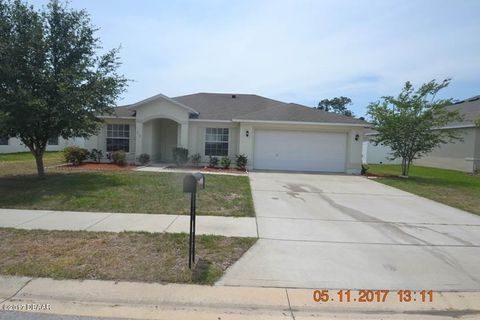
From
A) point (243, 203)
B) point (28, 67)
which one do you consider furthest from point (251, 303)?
point (28, 67)

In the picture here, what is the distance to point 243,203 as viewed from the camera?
9.30 metres

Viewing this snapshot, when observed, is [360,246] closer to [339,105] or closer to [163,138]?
[163,138]

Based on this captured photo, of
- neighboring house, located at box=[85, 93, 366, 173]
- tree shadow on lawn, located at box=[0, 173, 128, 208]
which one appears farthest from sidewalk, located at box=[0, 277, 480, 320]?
neighboring house, located at box=[85, 93, 366, 173]

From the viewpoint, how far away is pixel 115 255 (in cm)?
513

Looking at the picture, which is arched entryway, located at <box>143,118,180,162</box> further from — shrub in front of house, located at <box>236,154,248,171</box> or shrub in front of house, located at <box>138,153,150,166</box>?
shrub in front of house, located at <box>236,154,248,171</box>

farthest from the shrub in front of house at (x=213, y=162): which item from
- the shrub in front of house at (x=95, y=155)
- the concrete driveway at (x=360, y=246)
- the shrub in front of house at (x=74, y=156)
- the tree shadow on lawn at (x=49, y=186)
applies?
the concrete driveway at (x=360, y=246)

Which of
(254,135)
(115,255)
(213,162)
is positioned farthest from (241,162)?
(115,255)

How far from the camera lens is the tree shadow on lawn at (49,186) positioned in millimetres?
9105

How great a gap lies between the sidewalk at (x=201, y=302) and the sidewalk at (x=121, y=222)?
2220mm

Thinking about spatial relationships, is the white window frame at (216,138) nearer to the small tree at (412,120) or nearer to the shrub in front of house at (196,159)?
the shrub in front of house at (196,159)

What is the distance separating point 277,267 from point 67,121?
390 inches

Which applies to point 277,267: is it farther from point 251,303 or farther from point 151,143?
point 151,143

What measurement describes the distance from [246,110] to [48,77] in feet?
40.5

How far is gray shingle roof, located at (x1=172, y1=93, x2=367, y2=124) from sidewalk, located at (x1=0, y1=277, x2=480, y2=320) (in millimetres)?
15164
